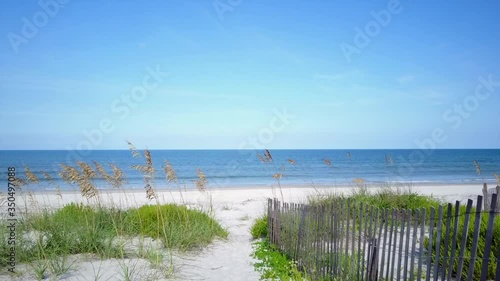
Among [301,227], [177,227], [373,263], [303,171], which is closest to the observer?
[373,263]

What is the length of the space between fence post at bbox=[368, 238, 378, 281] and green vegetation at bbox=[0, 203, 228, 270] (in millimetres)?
4158

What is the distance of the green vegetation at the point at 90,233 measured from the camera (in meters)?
6.82

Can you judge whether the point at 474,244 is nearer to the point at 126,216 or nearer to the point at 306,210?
the point at 306,210

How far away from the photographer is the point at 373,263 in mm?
4910

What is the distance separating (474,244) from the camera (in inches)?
127

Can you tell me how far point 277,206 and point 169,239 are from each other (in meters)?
2.73

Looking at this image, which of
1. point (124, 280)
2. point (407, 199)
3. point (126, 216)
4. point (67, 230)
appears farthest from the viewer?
point (407, 199)

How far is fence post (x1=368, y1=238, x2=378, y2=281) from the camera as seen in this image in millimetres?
4855

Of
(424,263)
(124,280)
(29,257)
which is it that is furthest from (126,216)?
(424,263)

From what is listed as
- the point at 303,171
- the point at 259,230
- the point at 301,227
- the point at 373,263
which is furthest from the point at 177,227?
the point at 303,171

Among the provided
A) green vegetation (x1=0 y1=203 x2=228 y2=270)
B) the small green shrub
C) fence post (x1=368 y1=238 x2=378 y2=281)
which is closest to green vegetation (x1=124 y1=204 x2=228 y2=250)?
green vegetation (x1=0 y1=203 x2=228 y2=270)

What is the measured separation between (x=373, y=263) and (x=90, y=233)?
5.98 meters

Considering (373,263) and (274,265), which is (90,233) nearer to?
(274,265)

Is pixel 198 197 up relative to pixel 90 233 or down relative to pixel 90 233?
down
